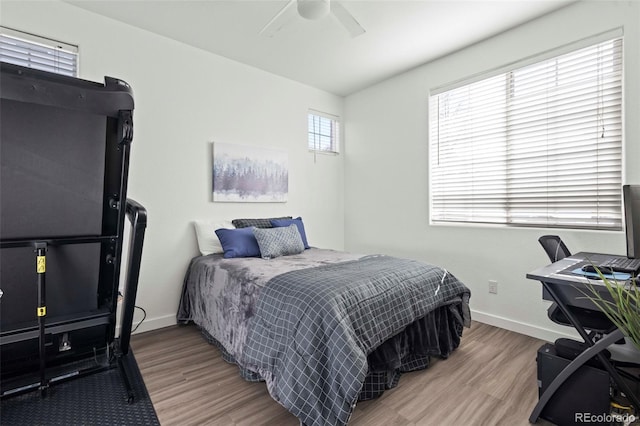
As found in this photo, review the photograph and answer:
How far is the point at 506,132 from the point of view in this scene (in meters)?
2.97

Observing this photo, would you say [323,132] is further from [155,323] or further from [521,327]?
[521,327]

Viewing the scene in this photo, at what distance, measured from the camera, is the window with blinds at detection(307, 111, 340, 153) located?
4285 mm

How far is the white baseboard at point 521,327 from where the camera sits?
8.54ft

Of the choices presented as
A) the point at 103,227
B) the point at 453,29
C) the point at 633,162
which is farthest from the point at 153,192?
the point at 633,162

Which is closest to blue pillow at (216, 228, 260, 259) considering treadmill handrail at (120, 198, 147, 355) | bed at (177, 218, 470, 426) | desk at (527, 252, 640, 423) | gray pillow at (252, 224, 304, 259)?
gray pillow at (252, 224, 304, 259)

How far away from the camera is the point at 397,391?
1.95 meters

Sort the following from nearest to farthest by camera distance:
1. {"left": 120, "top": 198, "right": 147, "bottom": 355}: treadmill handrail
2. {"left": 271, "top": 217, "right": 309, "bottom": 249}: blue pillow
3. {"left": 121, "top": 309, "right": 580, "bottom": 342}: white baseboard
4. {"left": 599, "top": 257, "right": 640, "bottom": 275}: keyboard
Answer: {"left": 599, "top": 257, "right": 640, "bottom": 275}: keyboard
{"left": 120, "top": 198, "right": 147, "bottom": 355}: treadmill handrail
{"left": 121, "top": 309, "right": 580, "bottom": 342}: white baseboard
{"left": 271, "top": 217, "right": 309, "bottom": 249}: blue pillow

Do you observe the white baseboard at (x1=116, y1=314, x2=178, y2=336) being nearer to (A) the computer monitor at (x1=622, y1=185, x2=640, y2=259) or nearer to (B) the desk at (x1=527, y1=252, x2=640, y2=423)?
(B) the desk at (x1=527, y1=252, x2=640, y2=423)

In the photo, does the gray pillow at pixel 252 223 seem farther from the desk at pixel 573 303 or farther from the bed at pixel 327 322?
the desk at pixel 573 303

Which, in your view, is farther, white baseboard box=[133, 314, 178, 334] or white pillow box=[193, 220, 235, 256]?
white pillow box=[193, 220, 235, 256]

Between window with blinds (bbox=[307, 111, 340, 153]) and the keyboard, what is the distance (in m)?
3.24

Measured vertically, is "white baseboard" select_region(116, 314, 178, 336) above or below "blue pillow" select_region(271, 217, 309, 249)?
below

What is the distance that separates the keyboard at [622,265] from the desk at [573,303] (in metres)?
0.16

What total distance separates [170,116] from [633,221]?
3.47 metres
